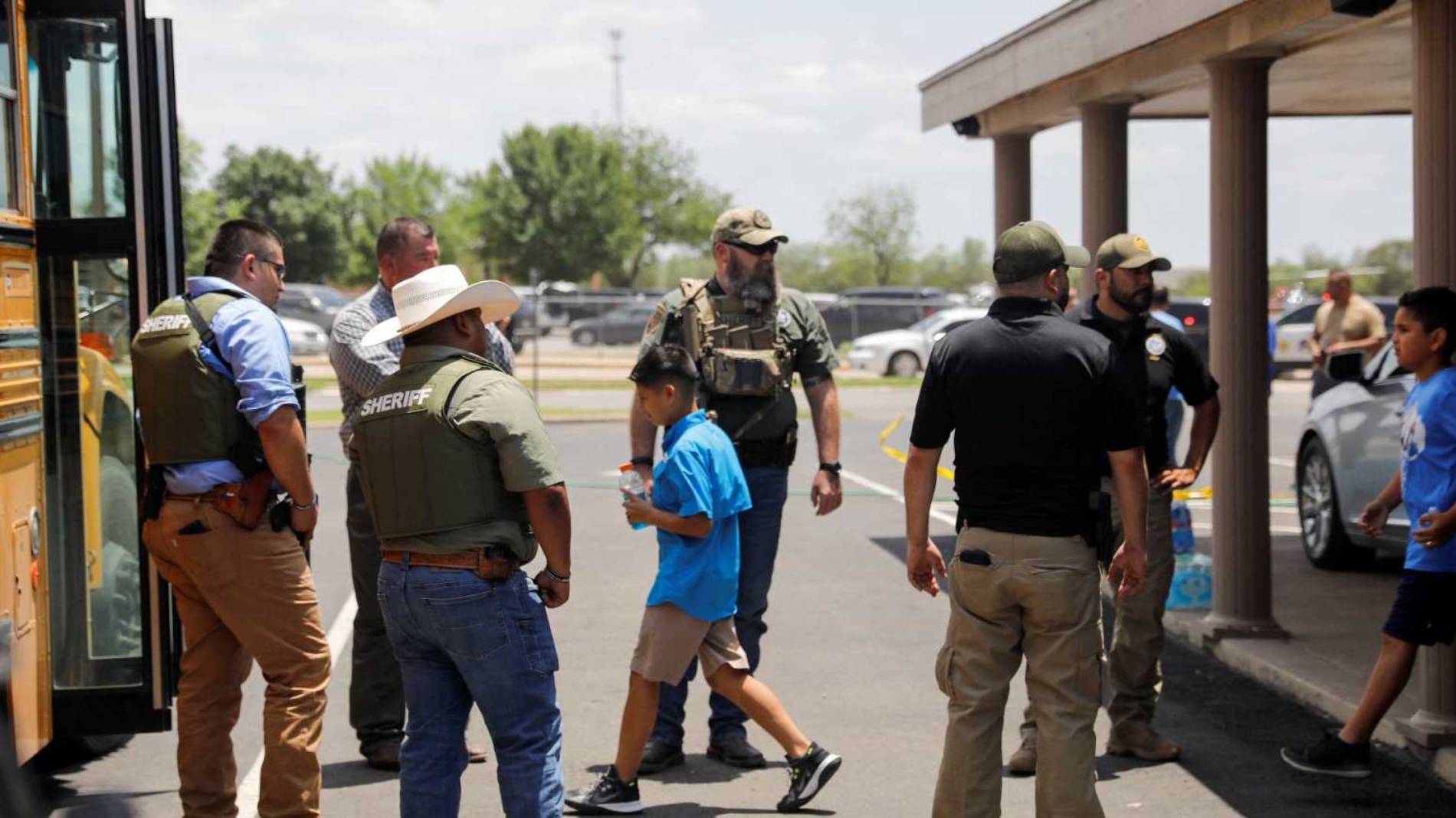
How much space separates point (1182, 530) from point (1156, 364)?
302 centimetres

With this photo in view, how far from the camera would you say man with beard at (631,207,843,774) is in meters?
6.64

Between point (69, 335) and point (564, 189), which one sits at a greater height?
point (564, 189)

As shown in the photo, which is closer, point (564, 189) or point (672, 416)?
point (672, 416)

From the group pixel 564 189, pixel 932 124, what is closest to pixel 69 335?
pixel 932 124

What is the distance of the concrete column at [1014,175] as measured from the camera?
39.1 feet

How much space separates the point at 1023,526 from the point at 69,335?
134 inches

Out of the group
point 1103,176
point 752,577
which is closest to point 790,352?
point 752,577

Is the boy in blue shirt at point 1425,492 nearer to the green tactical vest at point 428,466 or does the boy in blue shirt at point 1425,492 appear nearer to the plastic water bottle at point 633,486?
the plastic water bottle at point 633,486

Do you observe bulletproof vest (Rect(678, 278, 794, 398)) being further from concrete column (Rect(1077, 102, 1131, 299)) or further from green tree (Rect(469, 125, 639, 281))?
green tree (Rect(469, 125, 639, 281))

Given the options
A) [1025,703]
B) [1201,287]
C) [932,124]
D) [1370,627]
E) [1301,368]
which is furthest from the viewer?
[1201,287]

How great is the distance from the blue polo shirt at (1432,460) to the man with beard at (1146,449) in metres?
0.82

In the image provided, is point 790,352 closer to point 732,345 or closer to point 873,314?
point 732,345

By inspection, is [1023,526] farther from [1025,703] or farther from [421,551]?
[1025,703]

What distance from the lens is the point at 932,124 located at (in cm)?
1302
